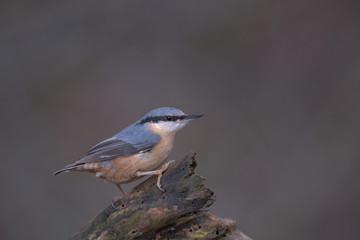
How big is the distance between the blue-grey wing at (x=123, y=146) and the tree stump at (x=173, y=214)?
14.4 inches

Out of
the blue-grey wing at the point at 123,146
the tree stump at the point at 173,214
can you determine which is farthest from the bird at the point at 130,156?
the tree stump at the point at 173,214

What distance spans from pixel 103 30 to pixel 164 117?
11.2ft

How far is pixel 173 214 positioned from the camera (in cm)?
274

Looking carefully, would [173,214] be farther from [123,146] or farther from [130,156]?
[123,146]

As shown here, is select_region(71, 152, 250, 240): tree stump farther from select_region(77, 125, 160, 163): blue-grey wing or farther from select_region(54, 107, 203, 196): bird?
select_region(77, 125, 160, 163): blue-grey wing

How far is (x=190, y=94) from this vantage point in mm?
6207

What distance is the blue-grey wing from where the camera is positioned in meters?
3.15

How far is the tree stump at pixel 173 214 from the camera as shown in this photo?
9.02 feet

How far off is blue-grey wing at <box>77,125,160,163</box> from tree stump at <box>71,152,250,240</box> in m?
0.37

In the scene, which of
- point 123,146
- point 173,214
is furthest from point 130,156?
point 173,214

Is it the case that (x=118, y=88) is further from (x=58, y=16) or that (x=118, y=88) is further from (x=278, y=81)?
(x=278, y=81)

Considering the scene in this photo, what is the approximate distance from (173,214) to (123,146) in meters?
0.77

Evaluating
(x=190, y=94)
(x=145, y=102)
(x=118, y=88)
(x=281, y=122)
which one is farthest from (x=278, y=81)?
(x=118, y=88)

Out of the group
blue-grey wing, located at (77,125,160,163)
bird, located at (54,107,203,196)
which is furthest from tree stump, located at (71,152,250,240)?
blue-grey wing, located at (77,125,160,163)
